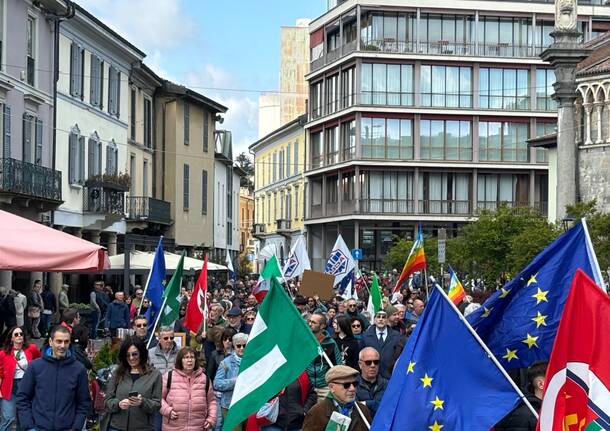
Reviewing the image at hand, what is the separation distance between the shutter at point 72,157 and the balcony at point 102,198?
1345mm

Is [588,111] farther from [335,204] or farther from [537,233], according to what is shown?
[335,204]

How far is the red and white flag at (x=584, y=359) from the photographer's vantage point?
21.6 feet

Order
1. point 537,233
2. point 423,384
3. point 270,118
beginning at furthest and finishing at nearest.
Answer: point 270,118
point 537,233
point 423,384

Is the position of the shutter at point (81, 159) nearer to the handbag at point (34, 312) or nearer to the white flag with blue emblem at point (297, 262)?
the white flag with blue emblem at point (297, 262)

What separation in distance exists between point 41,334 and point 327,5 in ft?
151

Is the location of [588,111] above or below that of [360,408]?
above

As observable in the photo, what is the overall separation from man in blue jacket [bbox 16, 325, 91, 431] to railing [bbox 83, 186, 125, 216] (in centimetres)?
2951

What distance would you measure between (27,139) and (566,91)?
18005 millimetres

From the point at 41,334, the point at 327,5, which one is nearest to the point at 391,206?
the point at 327,5

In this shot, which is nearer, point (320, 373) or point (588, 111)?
point (320, 373)

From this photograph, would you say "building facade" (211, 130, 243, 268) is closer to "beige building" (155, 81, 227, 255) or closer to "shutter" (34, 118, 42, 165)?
"beige building" (155, 81, 227, 255)

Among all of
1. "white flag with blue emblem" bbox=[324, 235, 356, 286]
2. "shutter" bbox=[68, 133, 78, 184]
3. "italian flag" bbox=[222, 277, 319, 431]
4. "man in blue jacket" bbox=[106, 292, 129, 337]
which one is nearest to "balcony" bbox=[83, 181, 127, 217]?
"shutter" bbox=[68, 133, 78, 184]

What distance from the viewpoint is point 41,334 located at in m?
31.3

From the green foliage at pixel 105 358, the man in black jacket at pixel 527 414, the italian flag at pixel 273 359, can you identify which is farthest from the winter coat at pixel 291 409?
the green foliage at pixel 105 358
